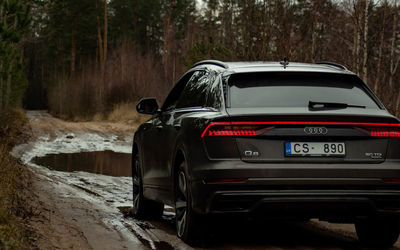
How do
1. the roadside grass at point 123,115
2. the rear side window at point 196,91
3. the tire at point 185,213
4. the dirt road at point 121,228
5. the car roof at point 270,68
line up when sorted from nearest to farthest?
1. the tire at point 185,213
2. the car roof at point 270,68
3. the dirt road at point 121,228
4. the rear side window at point 196,91
5. the roadside grass at point 123,115

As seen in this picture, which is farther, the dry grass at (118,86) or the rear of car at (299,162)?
the dry grass at (118,86)

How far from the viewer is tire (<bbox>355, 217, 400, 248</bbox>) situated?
6.25m

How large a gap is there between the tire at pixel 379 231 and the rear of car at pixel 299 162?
1.77ft

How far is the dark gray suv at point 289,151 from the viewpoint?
543 centimetres

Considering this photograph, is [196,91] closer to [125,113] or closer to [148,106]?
[148,106]

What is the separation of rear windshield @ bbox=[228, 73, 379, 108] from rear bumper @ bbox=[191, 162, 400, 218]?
2.14ft

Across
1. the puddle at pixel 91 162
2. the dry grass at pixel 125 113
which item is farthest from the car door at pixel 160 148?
the dry grass at pixel 125 113

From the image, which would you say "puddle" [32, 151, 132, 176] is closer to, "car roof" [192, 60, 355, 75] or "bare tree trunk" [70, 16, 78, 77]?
"car roof" [192, 60, 355, 75]

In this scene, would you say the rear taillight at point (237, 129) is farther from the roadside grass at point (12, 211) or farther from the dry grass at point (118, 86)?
the dry grass at point (118, 86)

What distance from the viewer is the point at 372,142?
564 centimetres

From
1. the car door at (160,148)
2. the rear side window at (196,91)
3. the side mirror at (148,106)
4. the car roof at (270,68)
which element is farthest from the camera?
the side mirror at (148,106)

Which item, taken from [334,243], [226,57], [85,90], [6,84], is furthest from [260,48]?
[85,90]

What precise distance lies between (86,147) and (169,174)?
49.9 feet

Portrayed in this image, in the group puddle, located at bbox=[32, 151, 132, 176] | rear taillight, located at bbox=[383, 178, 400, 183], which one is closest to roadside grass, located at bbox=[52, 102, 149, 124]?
puddle, located at bbox=[32, 151, 132, 176]
